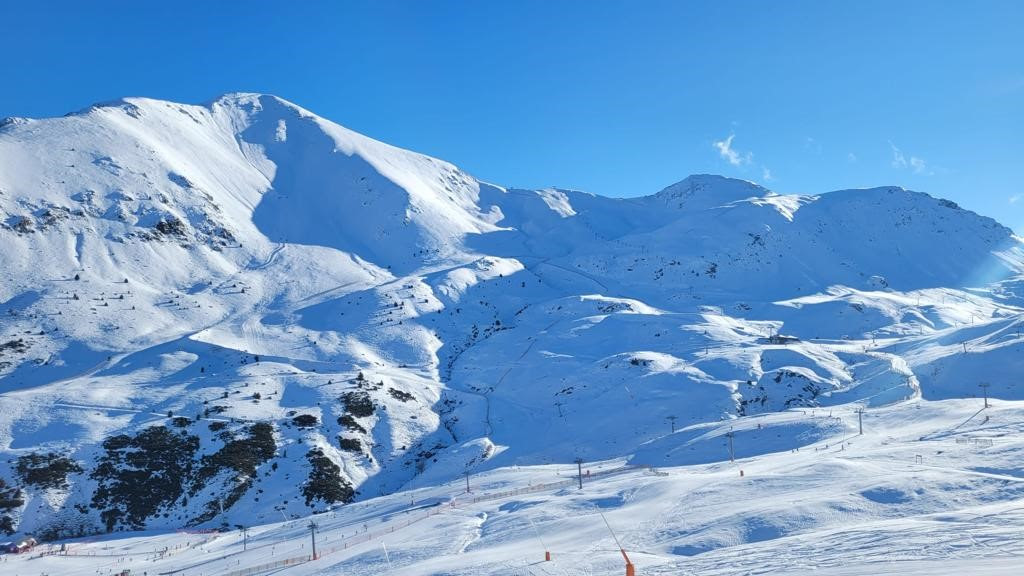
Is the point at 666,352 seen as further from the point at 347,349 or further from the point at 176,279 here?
the point at 176,279

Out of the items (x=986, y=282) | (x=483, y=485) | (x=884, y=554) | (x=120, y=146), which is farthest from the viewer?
(x=986, y=282)

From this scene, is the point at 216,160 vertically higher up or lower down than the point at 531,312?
higher up

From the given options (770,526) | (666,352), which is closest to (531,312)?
(666,352)

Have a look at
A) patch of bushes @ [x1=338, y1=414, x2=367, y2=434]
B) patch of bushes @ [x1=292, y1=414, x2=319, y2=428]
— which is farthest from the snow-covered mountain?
patch of bushes @ [x1=338, y1=414, x2=367, y2=434]

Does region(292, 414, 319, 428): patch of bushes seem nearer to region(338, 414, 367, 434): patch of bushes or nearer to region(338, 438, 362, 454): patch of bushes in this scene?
region(338, 414, 367, 434): patch of bushes

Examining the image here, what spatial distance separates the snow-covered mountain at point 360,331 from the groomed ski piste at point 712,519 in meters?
7.56

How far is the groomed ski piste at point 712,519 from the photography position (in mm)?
20828

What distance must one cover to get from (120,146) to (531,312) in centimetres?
11507

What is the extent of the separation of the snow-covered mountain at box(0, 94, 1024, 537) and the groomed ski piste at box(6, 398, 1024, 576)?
7558 millimetres

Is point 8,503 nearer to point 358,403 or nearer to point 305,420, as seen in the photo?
point 305,420

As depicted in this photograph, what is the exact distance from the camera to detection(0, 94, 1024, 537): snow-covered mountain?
3046 inches

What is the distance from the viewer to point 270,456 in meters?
78.4

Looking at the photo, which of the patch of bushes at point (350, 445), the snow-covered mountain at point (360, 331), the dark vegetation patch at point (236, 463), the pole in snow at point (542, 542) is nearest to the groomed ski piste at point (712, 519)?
the pole in snow at point (542, 542)

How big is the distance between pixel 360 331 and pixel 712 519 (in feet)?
322
